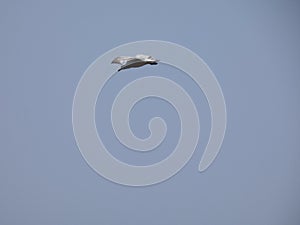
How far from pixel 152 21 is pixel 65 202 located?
113 centimetres

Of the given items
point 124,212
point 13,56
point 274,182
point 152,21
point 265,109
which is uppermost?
point 152,21

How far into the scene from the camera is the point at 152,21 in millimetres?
2168

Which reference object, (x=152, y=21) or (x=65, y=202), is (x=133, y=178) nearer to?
(x=65, y=202)

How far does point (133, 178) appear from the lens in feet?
7.07

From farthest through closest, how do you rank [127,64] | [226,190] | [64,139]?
1. [226,190]
2. [64,139]
3. [127,64]

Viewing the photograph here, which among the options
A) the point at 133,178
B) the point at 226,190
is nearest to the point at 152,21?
the point at 133,178

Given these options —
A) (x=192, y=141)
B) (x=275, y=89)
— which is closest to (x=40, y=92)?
(x=192, y=141)

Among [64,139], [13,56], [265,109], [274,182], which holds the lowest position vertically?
[274,182]

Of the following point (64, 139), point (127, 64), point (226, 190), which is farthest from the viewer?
point (226, 190)

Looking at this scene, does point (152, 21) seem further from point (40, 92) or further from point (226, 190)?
point (226, 190)

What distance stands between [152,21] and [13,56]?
0.79 meters

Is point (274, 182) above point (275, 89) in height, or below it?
below

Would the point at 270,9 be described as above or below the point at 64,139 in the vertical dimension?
above

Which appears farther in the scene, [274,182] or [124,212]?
[274,182]
